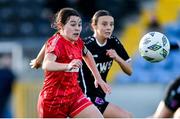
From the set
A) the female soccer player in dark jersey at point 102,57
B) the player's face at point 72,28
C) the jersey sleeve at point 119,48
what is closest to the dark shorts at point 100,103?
the female soccer player in dark jersey at point 102,57

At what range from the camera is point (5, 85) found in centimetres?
1359

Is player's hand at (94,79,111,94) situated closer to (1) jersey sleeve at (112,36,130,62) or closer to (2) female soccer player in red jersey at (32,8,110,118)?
(2) female soccer player in red jersey at (32,8,110,118)

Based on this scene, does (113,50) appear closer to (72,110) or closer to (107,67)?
(107,67)

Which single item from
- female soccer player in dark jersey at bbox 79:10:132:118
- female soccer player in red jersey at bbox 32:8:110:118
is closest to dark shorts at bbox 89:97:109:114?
female soccer player in dark jersey at bbox 79:10:132:118

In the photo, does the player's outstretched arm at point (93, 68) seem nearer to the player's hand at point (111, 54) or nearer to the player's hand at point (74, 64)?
the player's hand at point (111, 54)

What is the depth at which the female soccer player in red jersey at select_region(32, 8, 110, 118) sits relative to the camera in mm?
8133

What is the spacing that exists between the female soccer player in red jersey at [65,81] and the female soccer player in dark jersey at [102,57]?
0.63 meters

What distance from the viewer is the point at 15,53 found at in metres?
16.0

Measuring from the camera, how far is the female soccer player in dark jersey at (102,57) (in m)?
8.87

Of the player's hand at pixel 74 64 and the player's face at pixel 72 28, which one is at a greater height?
the player's face at pixel 72 28

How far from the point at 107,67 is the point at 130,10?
32.4ft

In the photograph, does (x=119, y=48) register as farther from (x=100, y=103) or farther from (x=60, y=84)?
(x=60, y=84)

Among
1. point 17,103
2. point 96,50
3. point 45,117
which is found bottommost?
point 17,103

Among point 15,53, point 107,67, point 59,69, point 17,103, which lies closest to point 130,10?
point 15,53
